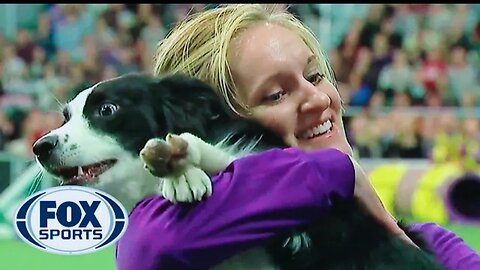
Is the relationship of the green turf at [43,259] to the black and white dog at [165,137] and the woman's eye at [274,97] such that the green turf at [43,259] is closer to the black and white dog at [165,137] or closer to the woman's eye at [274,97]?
the black and white dog at [165,137]

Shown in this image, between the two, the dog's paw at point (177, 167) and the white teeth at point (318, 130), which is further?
the white teeth at point (318, 130)

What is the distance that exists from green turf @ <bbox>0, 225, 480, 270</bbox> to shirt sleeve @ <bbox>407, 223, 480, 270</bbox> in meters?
0.32

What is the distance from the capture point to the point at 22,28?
1.23 metres

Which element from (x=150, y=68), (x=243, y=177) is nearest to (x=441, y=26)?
(x=150, y=68)

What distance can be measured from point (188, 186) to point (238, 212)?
2.0 inches

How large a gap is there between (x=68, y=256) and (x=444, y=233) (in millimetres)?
407

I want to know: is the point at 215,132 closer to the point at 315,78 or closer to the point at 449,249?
the point at 315,78

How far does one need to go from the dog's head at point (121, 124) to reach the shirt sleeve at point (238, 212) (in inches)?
2.8

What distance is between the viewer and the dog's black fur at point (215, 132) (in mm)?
808

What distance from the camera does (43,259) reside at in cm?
92

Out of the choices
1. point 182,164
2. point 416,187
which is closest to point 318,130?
point 182,164

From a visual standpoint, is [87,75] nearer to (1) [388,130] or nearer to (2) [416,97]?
(1) [388,130]

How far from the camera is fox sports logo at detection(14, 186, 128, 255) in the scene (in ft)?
2.84

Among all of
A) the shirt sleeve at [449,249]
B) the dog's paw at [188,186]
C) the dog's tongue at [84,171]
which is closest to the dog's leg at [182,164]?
the dog's paw at [188,186]
